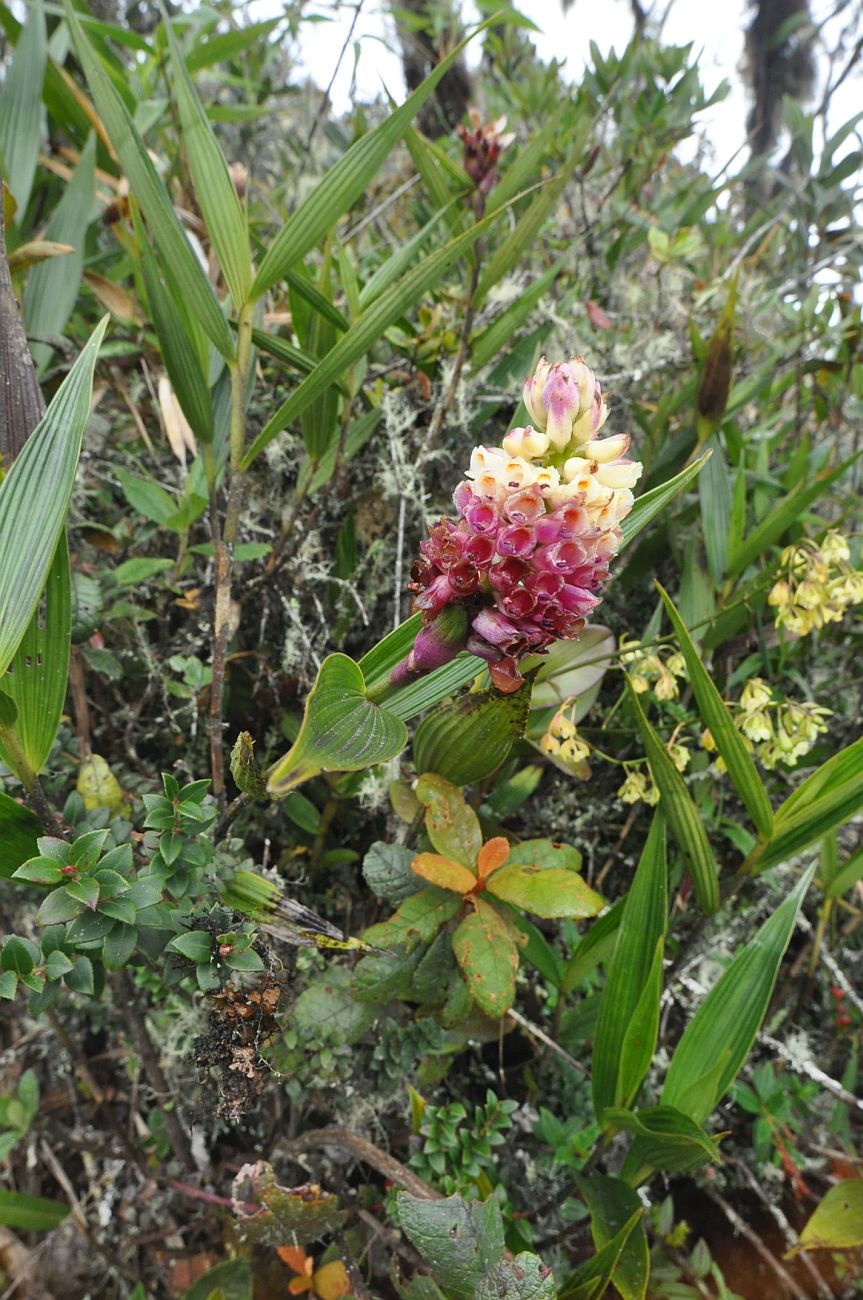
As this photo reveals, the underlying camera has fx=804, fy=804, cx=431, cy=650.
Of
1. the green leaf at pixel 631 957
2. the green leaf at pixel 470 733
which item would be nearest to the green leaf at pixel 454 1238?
the green leaf at pixel 631 957

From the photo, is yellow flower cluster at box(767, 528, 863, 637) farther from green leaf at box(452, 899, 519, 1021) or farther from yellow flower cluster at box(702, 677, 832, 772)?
green leaf at box(452, 899, 519, 1021)

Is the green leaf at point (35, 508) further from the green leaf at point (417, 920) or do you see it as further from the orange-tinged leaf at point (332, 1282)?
the orange-tinged leaf at point (332, 1282)

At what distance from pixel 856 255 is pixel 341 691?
1510 mm

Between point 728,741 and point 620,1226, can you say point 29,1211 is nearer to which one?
point 620,1226

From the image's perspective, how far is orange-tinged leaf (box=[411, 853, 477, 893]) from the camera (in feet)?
2.49

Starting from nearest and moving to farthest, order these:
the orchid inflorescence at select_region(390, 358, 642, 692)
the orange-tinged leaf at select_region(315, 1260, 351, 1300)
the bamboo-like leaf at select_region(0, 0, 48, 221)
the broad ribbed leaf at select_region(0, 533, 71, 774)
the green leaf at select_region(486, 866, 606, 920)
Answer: the orchid inflorescence at select_region(390, 358, 642, 692) < the broad ribbed leaf at select_region(0, 533, 71, 774) < the green leaf at select_region(486, 866, 606, 920) < the orange-tinged leaf at select_region(315, 1260, 351, 1300) < the bamboo-like leaf at select_region(0, 0, 48, 221)

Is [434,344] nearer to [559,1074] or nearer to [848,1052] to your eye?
[559,1074]

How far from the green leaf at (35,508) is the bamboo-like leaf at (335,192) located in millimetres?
252

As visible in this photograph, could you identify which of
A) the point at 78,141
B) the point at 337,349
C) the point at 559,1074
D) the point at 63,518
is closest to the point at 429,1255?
the point at 559,1074

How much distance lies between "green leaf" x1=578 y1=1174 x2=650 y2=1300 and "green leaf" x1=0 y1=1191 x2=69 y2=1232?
702 millimetres

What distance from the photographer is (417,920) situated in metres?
0.77

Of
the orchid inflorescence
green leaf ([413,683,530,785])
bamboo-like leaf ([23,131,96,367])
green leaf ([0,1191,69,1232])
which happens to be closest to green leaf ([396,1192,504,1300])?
green leaf ([413,683,530,785])

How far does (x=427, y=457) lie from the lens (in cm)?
108

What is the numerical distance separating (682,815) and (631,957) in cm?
16
